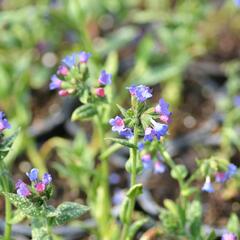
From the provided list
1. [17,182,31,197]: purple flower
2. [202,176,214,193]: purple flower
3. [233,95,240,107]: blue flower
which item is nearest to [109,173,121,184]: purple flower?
[233,95,240,107]: blue flower

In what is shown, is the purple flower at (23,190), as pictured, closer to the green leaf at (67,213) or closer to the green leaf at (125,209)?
the green leaf at (67,213)

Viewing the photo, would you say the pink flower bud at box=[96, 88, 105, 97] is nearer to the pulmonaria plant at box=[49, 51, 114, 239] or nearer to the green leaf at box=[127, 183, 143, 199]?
the pulmonaria plant at box=[49, 51, 114, 239]

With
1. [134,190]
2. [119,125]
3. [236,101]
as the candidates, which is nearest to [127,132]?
[119,125]

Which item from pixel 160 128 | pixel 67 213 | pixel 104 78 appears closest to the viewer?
pixel 160 128

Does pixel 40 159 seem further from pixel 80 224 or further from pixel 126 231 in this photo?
pixel 126 231

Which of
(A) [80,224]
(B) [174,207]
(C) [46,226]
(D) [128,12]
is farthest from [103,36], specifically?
(C) [46,226]

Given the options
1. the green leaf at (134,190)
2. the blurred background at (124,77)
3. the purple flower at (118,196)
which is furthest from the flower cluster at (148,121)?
the purple flower at (118,196)

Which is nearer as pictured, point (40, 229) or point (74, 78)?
point (40, 229)

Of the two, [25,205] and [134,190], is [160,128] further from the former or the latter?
[25,205]
